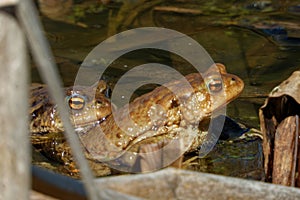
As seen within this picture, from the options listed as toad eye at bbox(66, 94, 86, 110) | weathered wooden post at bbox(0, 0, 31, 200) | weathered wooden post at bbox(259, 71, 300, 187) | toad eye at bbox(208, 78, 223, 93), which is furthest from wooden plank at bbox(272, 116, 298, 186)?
weathered wooden post at bbox(0, 0, 31, 200)

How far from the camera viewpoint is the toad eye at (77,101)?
559 cm

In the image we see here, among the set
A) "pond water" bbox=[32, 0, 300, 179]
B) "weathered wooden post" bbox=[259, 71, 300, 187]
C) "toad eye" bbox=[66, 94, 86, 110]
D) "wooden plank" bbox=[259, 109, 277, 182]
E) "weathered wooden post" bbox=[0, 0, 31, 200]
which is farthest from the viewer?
"pond water" bbox=[32, 0, 300, 179]

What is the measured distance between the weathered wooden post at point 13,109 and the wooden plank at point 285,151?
2052mm

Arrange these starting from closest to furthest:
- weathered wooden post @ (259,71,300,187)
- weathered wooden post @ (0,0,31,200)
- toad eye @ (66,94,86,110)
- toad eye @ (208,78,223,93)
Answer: weathered wooden post @ (0,0,31,200) → weathered wooden post @ (259,71,300,187) → toad eye @ (208,78,223,93) → toad eye @ (66,94,86,110)

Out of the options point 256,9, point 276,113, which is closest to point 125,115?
point 276,113

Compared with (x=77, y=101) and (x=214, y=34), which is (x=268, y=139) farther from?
(x=214, y=34)

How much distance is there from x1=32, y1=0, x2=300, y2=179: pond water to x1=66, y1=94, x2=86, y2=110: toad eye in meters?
0.81

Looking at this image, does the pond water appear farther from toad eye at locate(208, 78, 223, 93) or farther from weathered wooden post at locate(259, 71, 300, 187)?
weathered wooden post at locate(259, 71, 300, 187)

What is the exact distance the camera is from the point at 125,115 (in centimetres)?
515

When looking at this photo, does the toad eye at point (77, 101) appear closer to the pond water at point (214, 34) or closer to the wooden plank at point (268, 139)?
the pond water at point (214, 34)

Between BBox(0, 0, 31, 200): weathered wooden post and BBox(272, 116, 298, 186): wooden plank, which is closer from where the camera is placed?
BBox(0, 0, 31, 200): weathered wooden post

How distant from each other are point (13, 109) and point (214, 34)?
17.9ft

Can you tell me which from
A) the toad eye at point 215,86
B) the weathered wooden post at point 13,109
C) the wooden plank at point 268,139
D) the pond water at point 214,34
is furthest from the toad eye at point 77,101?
the weathered wooden post at point 13,109

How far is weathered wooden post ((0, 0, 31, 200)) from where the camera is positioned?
86.0 inches
